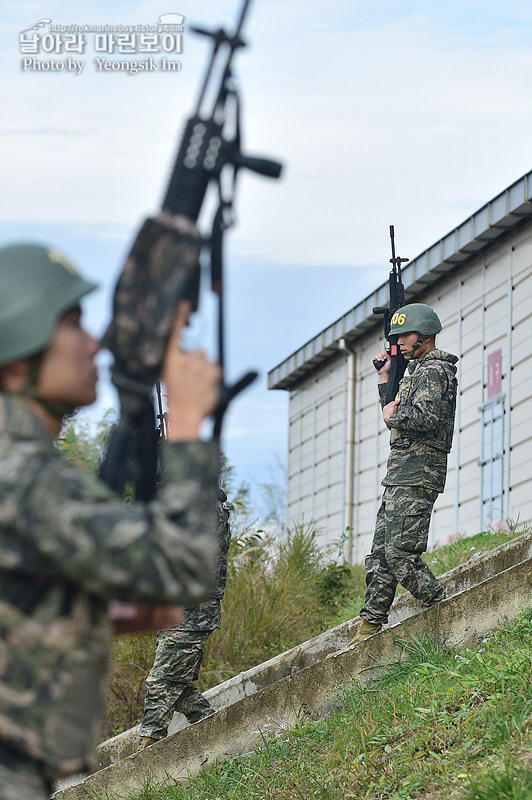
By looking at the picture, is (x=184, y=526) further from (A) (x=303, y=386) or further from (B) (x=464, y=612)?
(A) (x=303, y=386)

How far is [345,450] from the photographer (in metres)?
20.6

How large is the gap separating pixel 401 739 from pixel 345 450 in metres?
15.4

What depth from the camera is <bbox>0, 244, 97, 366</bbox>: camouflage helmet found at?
2291 millimetres

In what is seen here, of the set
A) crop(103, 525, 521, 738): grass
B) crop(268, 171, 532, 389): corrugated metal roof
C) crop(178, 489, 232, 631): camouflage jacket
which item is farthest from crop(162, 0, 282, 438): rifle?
crop(268, 171, 532, 389): corrugated metal roof

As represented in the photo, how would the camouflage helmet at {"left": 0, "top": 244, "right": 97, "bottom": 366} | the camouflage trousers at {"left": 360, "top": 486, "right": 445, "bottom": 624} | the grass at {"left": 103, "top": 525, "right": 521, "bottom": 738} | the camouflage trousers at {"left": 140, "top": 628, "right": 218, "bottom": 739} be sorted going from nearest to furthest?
1. the camouflage helmet at {"left": 0, "top": 244, "right": 97, "bottom": 366}
2. the camouflage trousers at {"left": 140, "top": 628, "right": 218, "bottom": 739}
3. the camouflage trousers at {"left": 360, "top": 486, "right": 445, "bottom": 624}
4. the grass at {"left": 103, "top": 525, "right": 521, "bottom": 738}

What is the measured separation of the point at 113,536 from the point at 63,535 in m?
0.10

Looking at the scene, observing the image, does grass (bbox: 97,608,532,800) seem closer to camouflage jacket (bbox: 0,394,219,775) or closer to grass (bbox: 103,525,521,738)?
camouflage jacket (bbox: 0,394,219,775)

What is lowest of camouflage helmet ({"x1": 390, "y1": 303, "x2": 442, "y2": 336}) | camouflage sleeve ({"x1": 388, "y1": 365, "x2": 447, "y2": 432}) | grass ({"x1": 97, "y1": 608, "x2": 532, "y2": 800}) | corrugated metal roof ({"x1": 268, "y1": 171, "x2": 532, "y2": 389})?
grass ({"x1": 97, "y1": 608, "x2": 532, "y2": 800})

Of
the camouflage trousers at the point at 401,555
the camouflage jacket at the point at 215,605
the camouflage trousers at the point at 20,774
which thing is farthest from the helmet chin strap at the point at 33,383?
the camouflage trousers at the point at 401,555

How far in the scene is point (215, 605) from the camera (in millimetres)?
6930

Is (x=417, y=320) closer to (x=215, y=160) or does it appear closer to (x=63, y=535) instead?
(x=215, y=160)

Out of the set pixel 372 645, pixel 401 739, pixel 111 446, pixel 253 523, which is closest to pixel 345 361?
pixel 253 523

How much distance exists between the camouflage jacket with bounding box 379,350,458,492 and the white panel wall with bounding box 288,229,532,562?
4.49m

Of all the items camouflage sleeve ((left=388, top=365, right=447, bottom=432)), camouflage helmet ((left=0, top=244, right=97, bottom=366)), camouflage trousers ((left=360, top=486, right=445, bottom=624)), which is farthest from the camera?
camouflage sleeve ((left=388, top=365, right=447, bottom=432))
